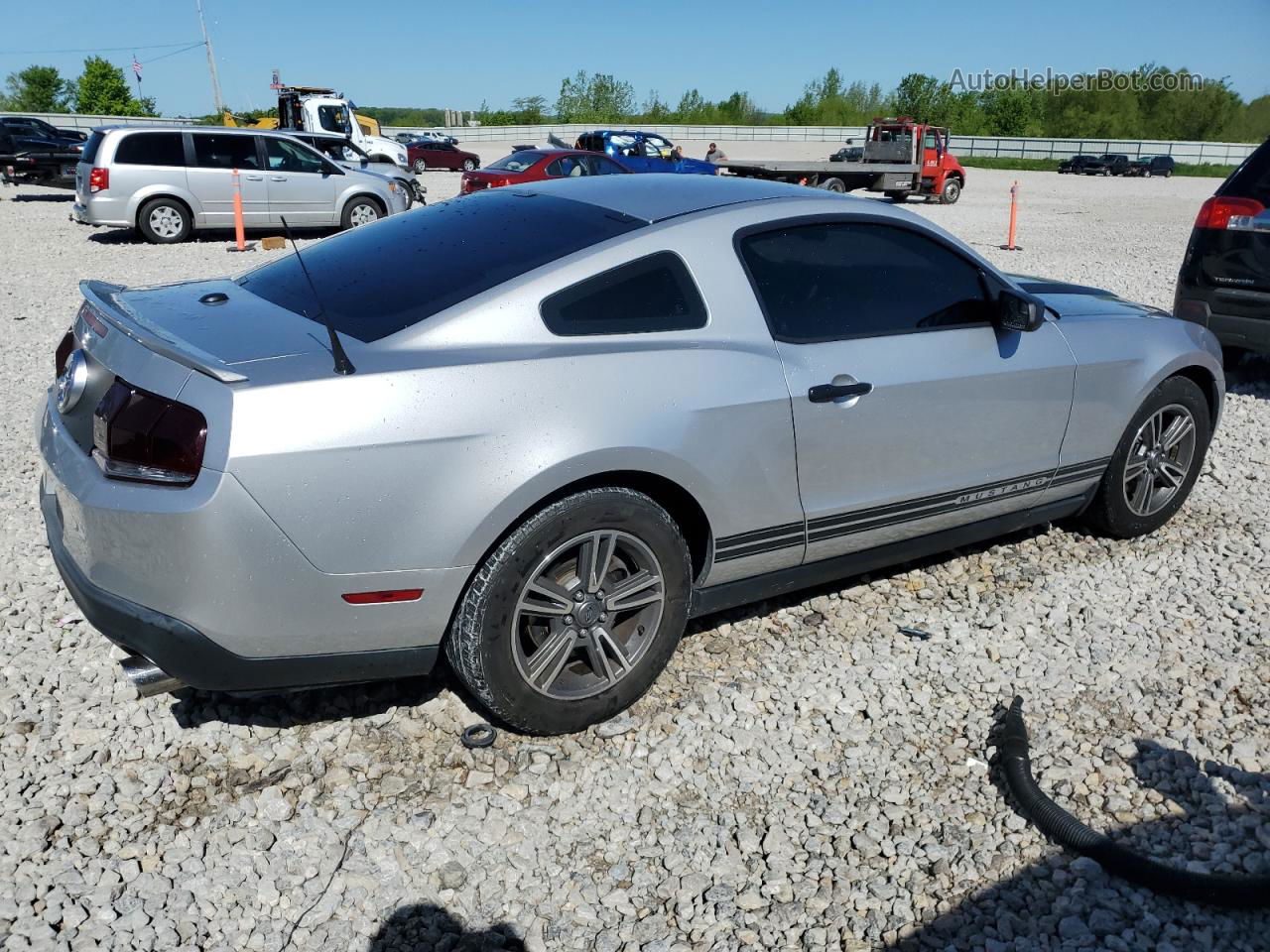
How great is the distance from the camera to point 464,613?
3.00 m

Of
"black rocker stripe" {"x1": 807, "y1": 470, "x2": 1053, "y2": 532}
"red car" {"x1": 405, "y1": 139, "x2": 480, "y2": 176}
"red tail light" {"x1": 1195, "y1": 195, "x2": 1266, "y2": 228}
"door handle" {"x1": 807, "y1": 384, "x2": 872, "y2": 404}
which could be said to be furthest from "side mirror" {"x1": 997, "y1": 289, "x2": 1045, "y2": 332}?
"red car" {"x1": 405, "y1": 139, "x2": 480, "y2": 176}

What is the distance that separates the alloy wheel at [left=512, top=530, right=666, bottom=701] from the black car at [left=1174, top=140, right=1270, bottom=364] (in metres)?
5.74

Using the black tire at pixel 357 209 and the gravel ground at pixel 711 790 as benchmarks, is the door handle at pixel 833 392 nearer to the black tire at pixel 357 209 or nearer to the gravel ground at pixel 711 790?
the gravel ground at pixel 711 790

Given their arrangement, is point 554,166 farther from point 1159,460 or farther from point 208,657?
point 208,657

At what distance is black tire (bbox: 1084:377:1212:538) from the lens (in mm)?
4672

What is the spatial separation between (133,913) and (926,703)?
2453 millimetres

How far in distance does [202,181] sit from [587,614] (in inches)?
573

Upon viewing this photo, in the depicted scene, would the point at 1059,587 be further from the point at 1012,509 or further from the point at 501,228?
the point at 501,228

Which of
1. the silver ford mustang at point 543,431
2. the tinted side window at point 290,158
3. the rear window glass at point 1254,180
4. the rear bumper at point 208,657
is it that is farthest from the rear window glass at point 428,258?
the tinted side window at point 290,158

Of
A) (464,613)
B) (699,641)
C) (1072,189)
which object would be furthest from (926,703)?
(1072,189)

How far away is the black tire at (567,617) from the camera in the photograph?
2990 mm

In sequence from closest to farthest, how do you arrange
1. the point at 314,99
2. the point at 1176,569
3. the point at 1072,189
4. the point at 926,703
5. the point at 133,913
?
the point at 133,913, the point at 926,703, the point at 1176,569, the point at 314,99, the point at 1072,189

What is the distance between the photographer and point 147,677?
2908 mm

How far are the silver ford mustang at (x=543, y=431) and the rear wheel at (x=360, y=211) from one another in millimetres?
13605
